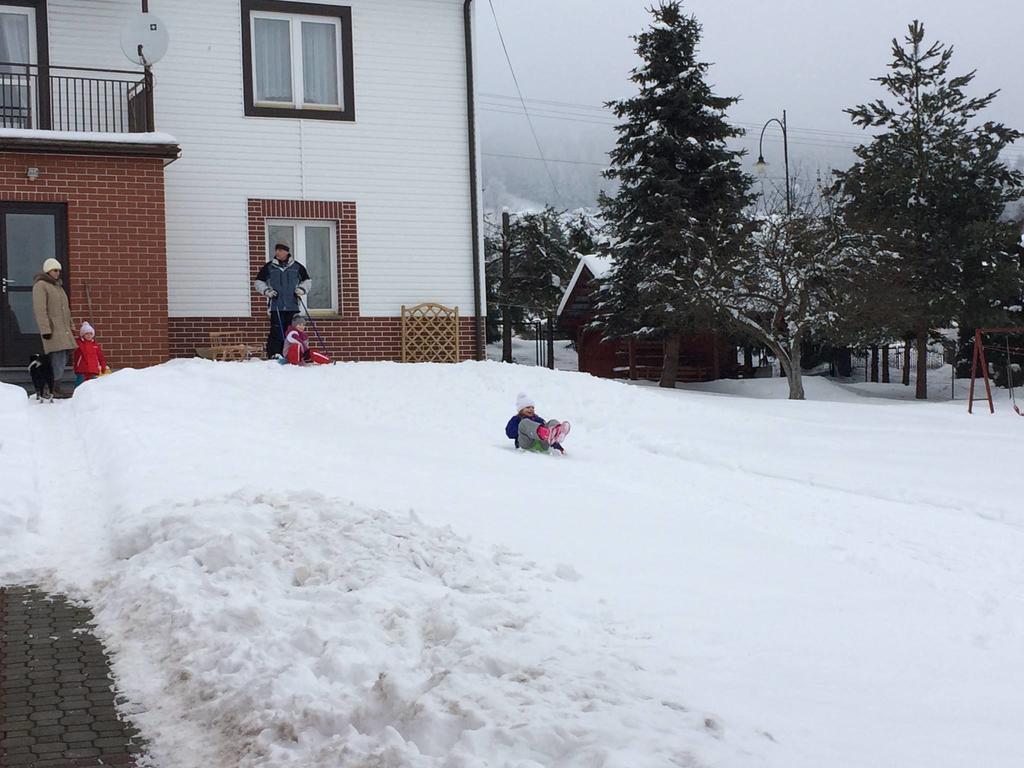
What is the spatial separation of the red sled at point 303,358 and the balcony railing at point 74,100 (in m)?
3.78

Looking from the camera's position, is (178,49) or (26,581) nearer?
(26,581)

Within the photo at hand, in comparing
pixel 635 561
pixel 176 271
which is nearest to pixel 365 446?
pixel 635 561

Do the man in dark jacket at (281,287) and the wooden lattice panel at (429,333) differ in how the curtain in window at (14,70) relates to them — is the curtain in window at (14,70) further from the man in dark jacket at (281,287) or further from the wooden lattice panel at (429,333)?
the wooden lattice panel at (429,333)

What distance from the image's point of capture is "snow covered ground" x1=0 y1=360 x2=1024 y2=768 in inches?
132

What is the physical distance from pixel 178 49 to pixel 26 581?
40.9 ft

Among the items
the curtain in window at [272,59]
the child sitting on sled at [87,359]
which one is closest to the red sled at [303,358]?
the child sitting on sled at [87,359]

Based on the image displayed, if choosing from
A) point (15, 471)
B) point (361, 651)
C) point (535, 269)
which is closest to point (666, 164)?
point (535, 269)

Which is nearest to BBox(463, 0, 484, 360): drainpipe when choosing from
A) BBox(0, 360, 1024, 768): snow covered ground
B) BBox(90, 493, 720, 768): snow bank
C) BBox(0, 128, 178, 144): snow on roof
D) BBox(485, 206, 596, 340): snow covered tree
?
BBox(0, 128, 178, 144): snow on roof

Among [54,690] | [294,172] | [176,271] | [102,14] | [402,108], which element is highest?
[102,14]

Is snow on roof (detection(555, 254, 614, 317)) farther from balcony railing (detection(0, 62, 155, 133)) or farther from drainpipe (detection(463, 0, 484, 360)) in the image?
balcony railing (detection(0, 62, 155, 133))

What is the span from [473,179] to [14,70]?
23.0ft

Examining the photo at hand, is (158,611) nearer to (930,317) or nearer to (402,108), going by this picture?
(402,108)

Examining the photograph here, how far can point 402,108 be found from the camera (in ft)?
55.8

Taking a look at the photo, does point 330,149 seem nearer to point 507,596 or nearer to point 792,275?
point 792,275
